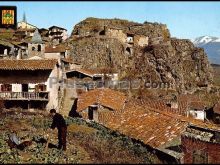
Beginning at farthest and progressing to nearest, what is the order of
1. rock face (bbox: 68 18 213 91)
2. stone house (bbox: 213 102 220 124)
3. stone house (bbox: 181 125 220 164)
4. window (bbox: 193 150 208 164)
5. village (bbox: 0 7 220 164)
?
1. rock face (bbox: 68 18 213 91)
2. stone house (bbox: 213 102 220 124)
3. village (bbox: 0 7 220 164)
4. window (bbox: 193 150 208 164)
5. stone house (bbox: 181 125 220 164)

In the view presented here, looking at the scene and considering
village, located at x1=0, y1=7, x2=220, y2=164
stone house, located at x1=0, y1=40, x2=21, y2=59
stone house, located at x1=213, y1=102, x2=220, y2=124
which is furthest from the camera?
stone house, located at x1=213, y1=102, x2=220, y2=124

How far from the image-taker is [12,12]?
145 ft

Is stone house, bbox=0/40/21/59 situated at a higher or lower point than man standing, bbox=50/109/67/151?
higher

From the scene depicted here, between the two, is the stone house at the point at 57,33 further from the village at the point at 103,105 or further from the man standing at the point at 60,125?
the man standing at the point at 60,125

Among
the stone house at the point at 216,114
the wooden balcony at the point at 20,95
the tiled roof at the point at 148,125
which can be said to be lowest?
the stone house at the point at 216,114

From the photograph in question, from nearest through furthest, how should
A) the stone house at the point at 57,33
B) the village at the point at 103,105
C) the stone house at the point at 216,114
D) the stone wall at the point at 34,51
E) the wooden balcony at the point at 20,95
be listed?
the village at the point at 103,105
the wooden balcony at the point at 20,95
the stone wall at the point at 34,51
the stone house at the point at 216,114
the stone house at the point at 57,33

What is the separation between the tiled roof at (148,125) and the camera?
80.9 feet

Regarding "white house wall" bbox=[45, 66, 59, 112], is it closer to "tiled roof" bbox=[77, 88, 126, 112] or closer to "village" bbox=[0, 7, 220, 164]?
"village" bbox=[0, 7, 220, 164]

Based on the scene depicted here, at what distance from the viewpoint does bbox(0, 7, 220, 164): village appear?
2339 cm

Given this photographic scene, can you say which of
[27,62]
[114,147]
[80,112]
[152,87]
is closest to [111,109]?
[80,112]

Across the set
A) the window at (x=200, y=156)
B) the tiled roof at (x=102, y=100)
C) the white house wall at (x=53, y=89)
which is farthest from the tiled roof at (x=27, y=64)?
the window at (x=200, y=156)

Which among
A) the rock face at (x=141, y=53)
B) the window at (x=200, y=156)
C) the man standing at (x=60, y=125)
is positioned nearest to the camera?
the man standing at (x=60, y=125)

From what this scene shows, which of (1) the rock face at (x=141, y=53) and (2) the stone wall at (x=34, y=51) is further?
(1) the rock face at (x=141, y=53)

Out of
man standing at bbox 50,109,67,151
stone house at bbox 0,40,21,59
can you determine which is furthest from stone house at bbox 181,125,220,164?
stone house at bbox 0,40,21,59
